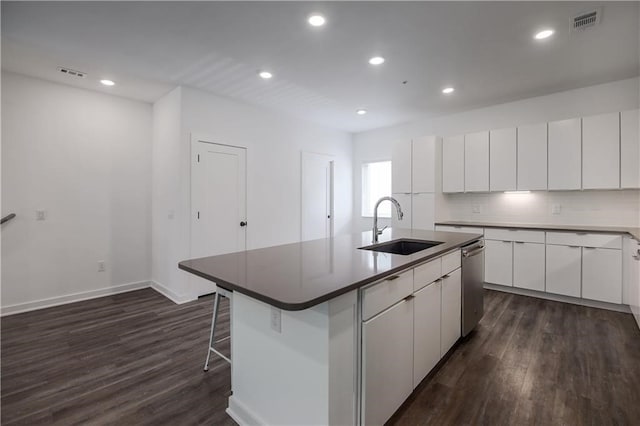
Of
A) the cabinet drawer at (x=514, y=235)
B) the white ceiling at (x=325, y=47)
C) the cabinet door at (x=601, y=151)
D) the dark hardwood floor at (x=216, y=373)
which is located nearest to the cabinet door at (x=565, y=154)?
the cabinet door at (x=601, y=151)

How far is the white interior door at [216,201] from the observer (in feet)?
12.8

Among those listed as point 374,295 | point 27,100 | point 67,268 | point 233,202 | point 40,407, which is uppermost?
point 27,100

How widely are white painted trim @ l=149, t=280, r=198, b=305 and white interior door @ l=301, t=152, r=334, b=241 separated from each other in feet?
7.29

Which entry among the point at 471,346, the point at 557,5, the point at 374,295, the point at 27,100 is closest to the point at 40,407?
the point at 374,295

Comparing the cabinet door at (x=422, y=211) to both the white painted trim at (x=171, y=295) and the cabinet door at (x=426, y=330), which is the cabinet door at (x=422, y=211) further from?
the white painted trim at (x=171, y=295)

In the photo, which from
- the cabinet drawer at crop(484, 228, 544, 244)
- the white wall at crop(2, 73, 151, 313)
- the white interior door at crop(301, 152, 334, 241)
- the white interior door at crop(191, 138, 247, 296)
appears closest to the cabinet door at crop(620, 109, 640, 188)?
the cabinet drawer at crop(484, 228, 544, 244)

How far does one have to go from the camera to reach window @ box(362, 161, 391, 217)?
616cm

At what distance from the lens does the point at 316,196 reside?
567cm

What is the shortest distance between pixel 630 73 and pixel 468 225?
8.06 ft

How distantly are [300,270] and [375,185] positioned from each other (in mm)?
5080

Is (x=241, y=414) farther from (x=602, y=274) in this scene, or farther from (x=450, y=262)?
(x=602, y=274)

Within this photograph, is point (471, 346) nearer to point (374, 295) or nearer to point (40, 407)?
point (374, 295)

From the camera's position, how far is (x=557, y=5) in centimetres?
221

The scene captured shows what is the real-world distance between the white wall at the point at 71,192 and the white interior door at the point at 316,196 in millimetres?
2506
